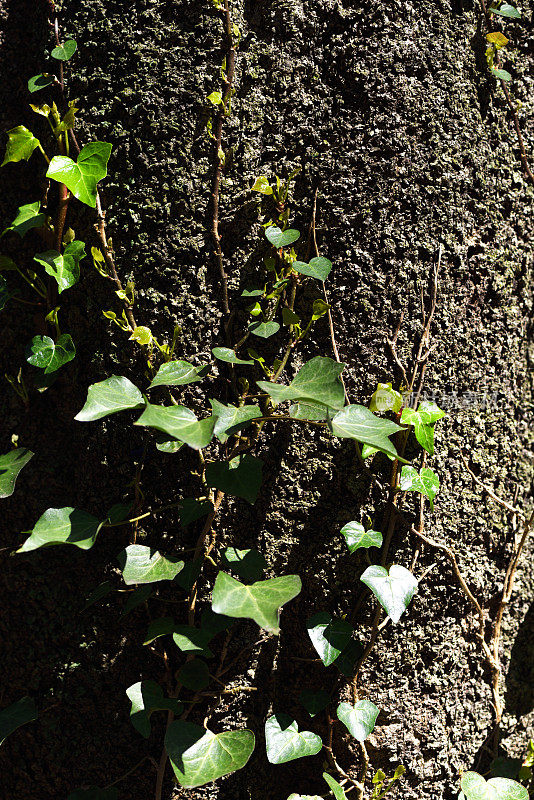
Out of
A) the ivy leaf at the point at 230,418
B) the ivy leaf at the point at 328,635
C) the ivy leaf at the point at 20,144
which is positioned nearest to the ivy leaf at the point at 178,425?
the ivy leaf at the point at 230,418

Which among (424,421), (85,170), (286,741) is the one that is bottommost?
(286,741)

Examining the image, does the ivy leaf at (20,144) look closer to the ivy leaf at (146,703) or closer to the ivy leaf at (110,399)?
the ivy leaf at (110,399)

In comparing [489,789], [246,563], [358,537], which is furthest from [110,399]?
[489,789]

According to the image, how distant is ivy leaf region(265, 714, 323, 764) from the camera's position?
0.97m

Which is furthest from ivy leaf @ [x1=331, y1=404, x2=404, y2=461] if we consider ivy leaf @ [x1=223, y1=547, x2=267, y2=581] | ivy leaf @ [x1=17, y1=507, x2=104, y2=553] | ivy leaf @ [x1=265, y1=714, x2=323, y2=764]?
ivy leaf @ [x1=265, y1=714, x2=323, y2=764]

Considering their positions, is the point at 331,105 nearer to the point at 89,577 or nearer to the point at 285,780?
the point at 89,577

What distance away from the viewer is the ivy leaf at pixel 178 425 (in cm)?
75

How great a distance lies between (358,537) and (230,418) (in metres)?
0.33

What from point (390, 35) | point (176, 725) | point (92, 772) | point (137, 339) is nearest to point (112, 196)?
point (137, 339)

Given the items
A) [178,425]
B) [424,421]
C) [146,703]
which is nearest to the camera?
[178,425]

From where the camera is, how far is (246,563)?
94 centimetres

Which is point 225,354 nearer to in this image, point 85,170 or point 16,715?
point 85,170

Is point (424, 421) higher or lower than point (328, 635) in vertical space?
higher

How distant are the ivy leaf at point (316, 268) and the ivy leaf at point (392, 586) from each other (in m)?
0.50
